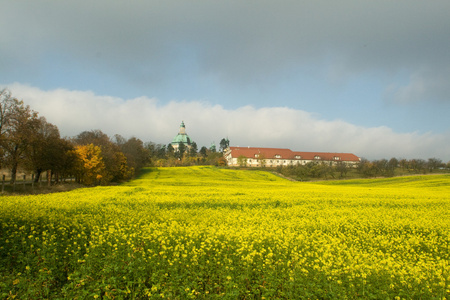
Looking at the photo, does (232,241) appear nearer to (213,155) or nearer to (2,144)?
(2,144)

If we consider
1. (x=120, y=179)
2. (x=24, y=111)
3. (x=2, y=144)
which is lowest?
(x=120, y=179)

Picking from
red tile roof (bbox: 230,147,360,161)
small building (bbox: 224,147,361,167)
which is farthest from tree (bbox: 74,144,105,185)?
red tile roof (bbox: 230,147,360,161)

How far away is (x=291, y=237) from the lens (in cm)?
882

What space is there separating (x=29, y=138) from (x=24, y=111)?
11.5ft

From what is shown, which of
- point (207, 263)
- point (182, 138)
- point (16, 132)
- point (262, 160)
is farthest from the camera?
point (182, 138)

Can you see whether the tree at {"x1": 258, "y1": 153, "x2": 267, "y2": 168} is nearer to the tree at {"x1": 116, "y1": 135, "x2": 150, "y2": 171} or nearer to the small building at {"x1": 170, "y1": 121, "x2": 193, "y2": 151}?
Answer: the tree at {"x1": 116, "y1": 135, "x2": 150, "y2": 171}

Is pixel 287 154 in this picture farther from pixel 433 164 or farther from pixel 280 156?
pixel 433 164

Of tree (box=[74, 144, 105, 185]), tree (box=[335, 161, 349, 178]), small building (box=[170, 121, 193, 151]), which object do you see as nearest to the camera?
tree (box=[74, 144, 105, 185])

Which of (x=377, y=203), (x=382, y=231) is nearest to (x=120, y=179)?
(x=377, y=203)

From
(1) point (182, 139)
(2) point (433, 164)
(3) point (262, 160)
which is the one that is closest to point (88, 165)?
(3) point (262, 160)

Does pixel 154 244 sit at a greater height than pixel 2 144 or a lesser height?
lesser

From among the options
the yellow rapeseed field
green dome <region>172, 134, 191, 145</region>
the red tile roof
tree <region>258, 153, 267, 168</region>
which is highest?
green dome <region>172, 134, 191, 145</region>

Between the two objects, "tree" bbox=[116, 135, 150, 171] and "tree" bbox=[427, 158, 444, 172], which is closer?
"tree" bbox=[116, 135, 150, 171]

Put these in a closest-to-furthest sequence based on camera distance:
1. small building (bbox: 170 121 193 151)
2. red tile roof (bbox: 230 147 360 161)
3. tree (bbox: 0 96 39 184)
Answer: tree (bbox: 0 96 39 184), red tile roof (bbox: 230 147 360 161), small building (bbox: 170 121 193 151)
